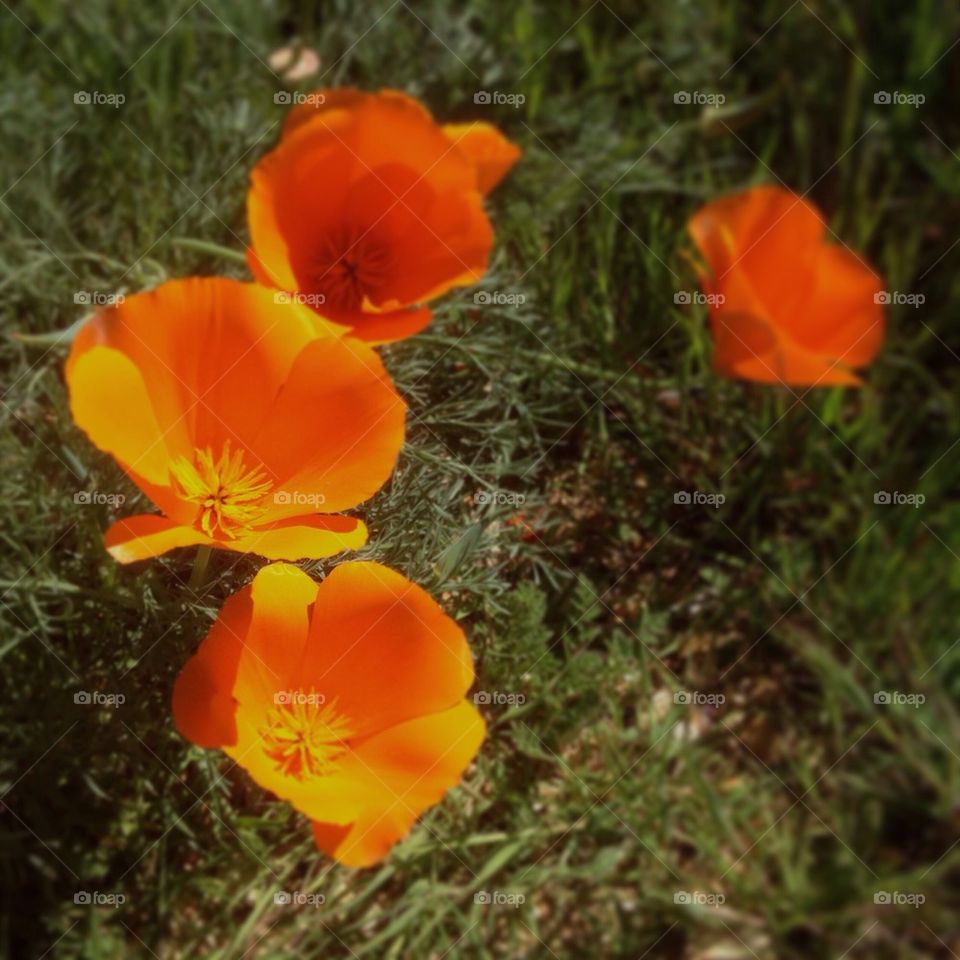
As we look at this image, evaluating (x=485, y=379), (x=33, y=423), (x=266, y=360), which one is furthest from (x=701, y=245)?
(x=33, y=423)

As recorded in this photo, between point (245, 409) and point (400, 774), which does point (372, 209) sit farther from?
point (400, 774)

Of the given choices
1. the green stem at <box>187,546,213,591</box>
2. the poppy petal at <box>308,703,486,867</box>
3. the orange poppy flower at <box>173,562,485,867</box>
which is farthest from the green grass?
the poppy petal at <box>308,703,486,867</box>

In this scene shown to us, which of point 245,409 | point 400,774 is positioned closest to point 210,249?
point 245,409

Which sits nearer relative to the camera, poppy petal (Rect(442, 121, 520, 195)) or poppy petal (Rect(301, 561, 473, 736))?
poppy petal (Rect(301, 561, 473, 736))

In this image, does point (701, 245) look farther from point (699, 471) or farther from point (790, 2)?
point (790, 2)

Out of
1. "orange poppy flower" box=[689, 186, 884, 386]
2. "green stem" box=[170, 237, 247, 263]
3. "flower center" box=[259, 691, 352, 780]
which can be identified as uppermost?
"orange poppy flower" box=[689, 186, 884, 386]

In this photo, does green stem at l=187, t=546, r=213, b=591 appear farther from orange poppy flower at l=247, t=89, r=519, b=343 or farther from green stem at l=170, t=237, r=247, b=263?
green stem at l=170, t=237, r=247, b=263

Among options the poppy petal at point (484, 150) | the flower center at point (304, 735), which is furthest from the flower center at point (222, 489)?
the poppy petal at point (484, 150)
